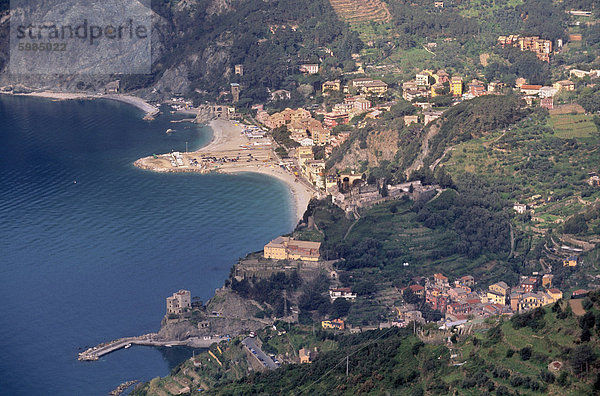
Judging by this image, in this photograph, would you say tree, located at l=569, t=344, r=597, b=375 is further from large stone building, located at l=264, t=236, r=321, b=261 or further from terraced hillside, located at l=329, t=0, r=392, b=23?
terraced hillside, located at l=329, t=0, r=392, b=23

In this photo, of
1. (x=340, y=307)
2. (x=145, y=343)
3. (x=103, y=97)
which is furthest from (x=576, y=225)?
(x=103, y=97)

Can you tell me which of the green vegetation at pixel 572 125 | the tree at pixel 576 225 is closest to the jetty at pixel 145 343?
the tree at pixel 576 225

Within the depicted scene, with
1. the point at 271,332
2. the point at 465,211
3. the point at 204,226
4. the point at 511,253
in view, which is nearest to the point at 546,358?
the point at 271,332

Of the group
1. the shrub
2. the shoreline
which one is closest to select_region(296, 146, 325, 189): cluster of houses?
the shoreline

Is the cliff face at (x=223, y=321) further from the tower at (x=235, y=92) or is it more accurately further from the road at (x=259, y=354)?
the tower at (x=235, y=92)

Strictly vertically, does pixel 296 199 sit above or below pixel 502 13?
below

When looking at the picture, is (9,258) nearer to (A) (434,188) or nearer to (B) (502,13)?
(A) (434,188)
